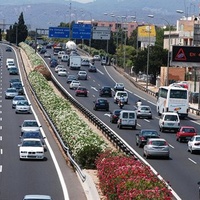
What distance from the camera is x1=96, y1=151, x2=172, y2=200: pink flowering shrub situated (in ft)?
68.0

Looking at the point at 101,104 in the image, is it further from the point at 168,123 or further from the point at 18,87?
the point at 168,123

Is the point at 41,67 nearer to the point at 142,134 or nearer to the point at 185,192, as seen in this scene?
the point at 142,134

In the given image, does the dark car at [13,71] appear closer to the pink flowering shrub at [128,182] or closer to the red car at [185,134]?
the red car at [185,134]

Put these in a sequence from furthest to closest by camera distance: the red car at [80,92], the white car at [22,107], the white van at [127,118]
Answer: the red car at [80,92], the white car at [22,107], the white van at [127,118]

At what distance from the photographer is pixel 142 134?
4950cm

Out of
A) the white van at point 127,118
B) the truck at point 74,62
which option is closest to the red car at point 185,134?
the white van at point 127,118

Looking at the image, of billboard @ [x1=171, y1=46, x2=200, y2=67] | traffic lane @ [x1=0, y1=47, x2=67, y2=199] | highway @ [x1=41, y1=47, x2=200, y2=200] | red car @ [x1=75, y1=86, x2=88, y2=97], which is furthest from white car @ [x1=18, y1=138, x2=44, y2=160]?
billboard @ [x1=171, y1=46, x2=200, y2=67]

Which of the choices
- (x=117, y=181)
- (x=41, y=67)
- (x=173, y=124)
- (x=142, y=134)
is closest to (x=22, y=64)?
(x=41, y=67)

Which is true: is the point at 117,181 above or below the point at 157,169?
above

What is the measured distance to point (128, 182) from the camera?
22547 millimetres

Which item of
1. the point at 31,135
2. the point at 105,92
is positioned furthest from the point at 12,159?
the point at 105,92

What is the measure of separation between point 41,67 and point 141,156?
61.1 metres

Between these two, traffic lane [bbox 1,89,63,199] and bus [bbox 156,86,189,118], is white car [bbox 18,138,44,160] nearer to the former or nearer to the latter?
traffic lane [bbox 1,89,63,199]

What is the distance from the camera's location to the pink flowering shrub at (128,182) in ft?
68.0
